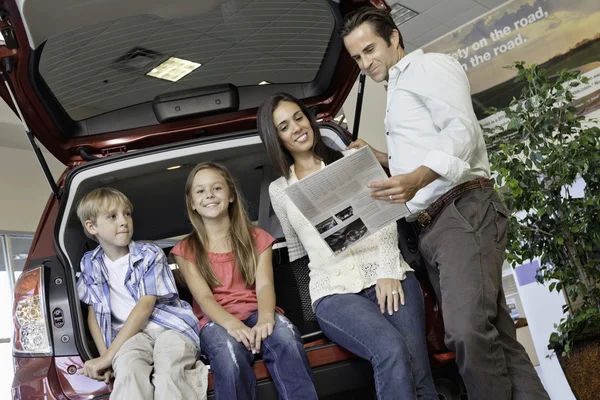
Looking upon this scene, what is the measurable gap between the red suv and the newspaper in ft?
1.06

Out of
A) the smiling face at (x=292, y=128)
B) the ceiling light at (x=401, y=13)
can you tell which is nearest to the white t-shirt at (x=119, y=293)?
the smiling face at (x=292, y=128)

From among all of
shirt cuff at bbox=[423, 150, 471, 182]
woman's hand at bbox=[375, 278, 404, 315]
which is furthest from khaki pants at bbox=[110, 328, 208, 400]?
shirt cuff at bbox=[423, 150, 471, 182]

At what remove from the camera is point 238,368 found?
2055 mm

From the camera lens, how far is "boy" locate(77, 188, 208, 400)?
2049mm

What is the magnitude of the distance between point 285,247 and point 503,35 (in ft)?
14.7

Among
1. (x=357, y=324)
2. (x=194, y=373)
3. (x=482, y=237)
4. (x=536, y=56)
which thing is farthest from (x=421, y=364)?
(x=536, y=56)

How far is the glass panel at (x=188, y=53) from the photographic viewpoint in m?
2.71

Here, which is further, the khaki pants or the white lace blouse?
the white lace blouse

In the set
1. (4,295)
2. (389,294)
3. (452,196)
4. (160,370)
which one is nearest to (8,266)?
(4,295)

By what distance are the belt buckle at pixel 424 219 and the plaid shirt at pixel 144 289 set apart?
813 mm

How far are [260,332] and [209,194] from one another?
0.60 m

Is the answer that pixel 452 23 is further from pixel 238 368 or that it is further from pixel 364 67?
pixel 238 368

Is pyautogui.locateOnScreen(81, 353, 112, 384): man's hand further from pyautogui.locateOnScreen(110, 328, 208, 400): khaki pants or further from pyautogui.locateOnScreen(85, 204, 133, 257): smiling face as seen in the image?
pyautogui.locateOnScreen(85, 204, 133, 257): smiling face

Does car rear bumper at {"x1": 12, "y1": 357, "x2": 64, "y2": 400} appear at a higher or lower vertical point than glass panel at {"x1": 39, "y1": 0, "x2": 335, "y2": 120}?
lower
